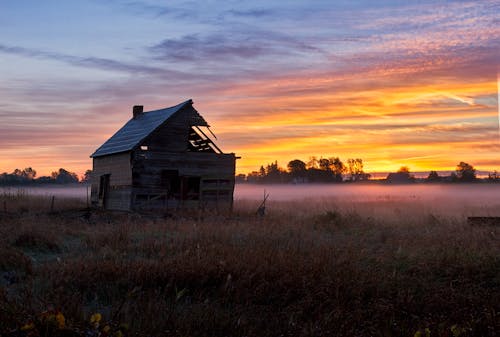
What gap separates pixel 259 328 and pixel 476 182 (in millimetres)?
79417

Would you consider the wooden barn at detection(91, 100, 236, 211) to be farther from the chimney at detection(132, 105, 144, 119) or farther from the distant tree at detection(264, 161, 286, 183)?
the distant tree at detection(264, 161, 286, 183)

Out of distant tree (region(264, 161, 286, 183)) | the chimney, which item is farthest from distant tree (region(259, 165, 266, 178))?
the chimney

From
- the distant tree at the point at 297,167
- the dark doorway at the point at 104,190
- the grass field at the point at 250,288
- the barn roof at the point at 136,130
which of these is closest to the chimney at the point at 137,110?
the barn roof at the point at 136,130

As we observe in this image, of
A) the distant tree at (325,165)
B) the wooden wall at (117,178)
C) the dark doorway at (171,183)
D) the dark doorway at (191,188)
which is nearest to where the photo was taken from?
the wooden wall at (117,178)

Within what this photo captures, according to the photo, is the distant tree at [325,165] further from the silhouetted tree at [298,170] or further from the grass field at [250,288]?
the grass field at [250,288]

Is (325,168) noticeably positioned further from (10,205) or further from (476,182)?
(10,205)

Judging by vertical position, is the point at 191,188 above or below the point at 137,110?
below

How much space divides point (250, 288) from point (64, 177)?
10791 cm

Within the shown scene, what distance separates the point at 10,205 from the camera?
29.0 m

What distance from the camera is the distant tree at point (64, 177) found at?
107m

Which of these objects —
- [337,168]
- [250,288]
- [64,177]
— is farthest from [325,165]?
[250,288]

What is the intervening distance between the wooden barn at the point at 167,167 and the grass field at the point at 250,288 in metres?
12.7

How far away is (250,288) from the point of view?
27.6 ft

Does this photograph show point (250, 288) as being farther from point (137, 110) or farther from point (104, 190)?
point (137, 110)
